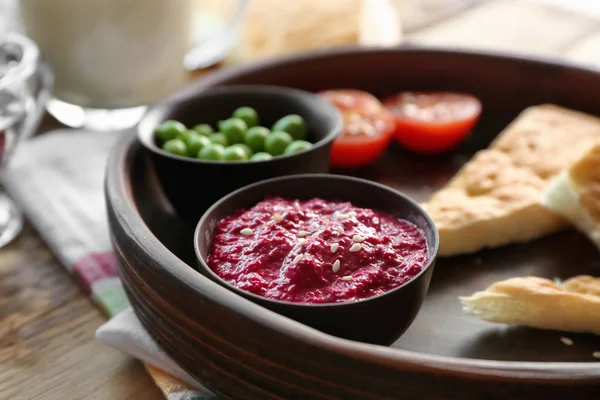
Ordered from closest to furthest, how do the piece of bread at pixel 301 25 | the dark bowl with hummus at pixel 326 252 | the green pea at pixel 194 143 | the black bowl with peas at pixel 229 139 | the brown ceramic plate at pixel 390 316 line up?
the brown ceramic plate at pixel 390 316 < the dark bowl with hummus at pixel 326 252 < the black bowl with peas at pixel 229 139 < the green pea at pixel 194 143 < the piece of bread at pixel 301 25

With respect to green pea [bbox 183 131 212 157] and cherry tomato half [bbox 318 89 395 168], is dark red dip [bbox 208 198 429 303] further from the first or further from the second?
cherry tomato half [bbox 318 89 395 168]

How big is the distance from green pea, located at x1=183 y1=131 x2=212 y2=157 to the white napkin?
0.52m

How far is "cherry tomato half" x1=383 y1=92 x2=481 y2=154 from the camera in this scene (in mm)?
2537

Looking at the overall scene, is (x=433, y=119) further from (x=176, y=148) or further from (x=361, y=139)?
(x=176, y=148)

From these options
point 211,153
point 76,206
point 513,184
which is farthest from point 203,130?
point 513,184

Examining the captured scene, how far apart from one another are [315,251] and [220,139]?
2.32ft

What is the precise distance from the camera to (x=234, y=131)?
2162 mm

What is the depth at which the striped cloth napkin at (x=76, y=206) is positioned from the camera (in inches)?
77.3

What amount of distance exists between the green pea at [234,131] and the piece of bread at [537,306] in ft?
2.81

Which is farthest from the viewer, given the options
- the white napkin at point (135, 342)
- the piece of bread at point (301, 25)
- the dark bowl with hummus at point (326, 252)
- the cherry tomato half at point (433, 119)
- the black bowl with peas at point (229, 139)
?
the piece of bread at point (301, 25)

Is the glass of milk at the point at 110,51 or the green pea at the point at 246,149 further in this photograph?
the glass of milk at the point at 110,51

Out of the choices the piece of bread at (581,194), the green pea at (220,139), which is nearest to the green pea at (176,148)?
the green pea at (220,139)

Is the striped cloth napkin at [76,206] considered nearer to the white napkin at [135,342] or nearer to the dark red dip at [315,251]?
the white napkin at [135,342]

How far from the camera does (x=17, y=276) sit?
2.10 metres
